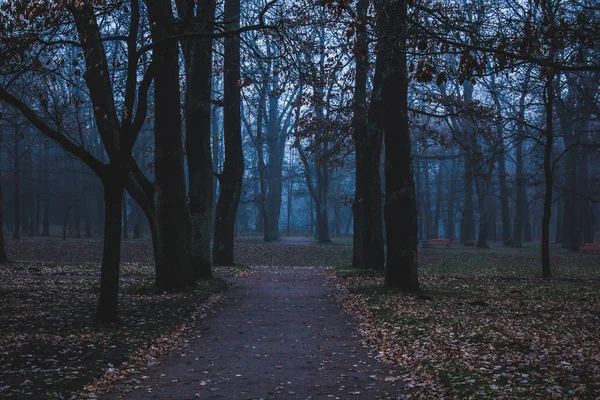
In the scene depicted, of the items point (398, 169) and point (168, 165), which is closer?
point (168, 165)

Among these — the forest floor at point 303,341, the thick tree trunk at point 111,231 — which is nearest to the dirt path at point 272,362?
the forest floor at point 303,341

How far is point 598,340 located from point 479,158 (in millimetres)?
10077

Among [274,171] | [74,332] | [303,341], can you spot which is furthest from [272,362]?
[274,171]

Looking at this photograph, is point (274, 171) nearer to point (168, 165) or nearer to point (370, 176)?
point (370, 176)

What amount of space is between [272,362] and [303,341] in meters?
1.59

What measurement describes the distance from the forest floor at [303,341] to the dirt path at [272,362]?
2 centimetres

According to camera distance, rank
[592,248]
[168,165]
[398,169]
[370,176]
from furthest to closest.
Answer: [592,248] < [370,176] < [398,169] < [168,165]

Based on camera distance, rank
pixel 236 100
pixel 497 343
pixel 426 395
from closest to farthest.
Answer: pixel 426 395 < pixel 497 343 < pixel 236 100

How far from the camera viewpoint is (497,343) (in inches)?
353

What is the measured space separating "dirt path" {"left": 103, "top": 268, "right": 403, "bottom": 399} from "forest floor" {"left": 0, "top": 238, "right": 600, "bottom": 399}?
0.07 ft

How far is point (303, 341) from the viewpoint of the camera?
9.87m

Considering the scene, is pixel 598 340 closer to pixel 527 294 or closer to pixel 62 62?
pixel 527 294

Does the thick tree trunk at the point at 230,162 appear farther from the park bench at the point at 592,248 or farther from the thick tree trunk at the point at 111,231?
the park bench at the point at 592,248

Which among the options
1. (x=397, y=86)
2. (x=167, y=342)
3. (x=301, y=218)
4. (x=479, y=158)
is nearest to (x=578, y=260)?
(x=479, y=158)
